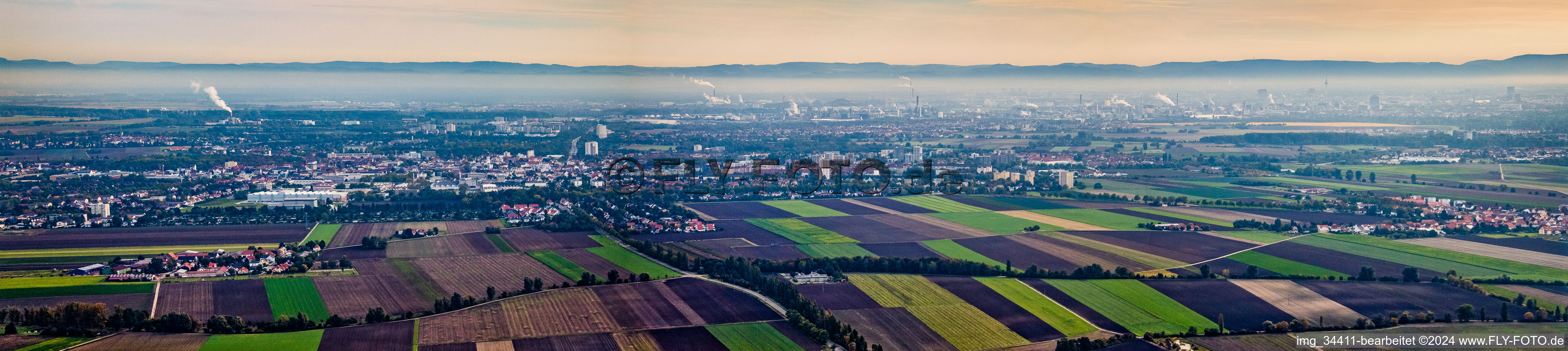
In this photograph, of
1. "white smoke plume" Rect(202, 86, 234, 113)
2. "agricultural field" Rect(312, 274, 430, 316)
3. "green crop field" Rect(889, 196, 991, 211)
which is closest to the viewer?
"agricultural field" Rect(312, 274, 430, 316)

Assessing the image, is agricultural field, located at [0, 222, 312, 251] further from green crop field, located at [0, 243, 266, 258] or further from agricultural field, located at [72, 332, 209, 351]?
agricultural field, located at [72, 332, 209, 351]

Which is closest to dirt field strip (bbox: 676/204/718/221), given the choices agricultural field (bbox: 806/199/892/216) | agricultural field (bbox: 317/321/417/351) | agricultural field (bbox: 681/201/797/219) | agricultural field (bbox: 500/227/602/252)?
agricultural field (bbox: 681/201/797/219)

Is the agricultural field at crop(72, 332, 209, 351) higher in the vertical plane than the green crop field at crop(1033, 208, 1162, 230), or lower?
higher

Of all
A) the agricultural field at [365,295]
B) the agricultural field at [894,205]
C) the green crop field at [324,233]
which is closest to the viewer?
the agricultural field at [365,295]

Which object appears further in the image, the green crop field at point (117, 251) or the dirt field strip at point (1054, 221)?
the dirt field strip at point (1054, 221)

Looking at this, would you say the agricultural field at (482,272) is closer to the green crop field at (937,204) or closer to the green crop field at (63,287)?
the green crop field at (63,287)

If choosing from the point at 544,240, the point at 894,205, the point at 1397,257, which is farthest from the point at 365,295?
the point at 1397,257

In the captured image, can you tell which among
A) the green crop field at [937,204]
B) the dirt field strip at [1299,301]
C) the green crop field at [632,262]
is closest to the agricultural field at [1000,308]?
the dirt field strip at [1299,301]
